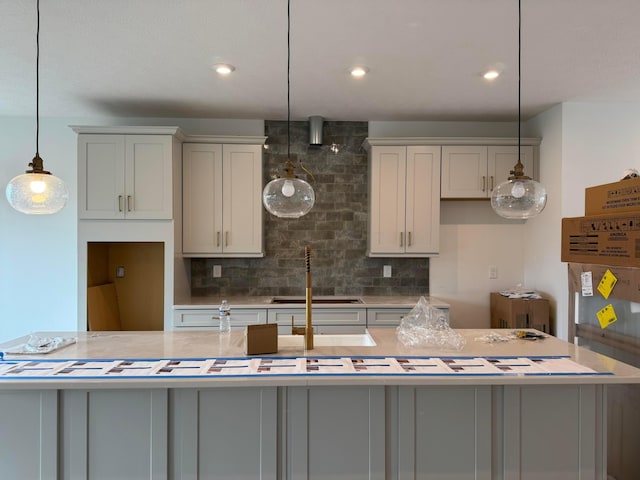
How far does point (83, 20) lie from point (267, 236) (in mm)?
2506

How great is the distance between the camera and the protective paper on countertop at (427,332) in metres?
2.44

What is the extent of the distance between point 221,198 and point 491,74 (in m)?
2.55

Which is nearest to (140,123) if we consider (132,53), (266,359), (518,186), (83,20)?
(132,53)

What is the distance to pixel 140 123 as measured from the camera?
14.4 ft

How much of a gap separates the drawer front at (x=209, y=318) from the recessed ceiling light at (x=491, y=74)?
8.60 feet

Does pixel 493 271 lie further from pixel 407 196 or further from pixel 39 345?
pixel 39 345

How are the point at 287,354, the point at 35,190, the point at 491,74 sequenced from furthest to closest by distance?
the point at 491,74 < the point at 287,354 < the point at 35,190

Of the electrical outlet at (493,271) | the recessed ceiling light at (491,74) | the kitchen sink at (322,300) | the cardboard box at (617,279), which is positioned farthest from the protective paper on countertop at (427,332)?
the electrical outlet at (493,271)

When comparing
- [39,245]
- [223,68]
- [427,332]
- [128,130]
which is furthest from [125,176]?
[427,332]

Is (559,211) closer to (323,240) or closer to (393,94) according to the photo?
(393,94)

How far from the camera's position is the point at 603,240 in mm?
2461

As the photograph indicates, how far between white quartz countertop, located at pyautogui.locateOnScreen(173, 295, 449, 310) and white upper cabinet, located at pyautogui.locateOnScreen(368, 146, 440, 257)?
50 centimetres

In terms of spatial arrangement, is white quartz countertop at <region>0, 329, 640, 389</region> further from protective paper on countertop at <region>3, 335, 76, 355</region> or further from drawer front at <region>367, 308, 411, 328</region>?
drawer front at <region>367, 308, 411, 328</region>

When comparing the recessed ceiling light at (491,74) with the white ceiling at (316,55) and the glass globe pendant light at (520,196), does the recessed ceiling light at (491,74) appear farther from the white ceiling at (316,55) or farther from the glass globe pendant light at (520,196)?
the glass globe pendant light at (520,196)
